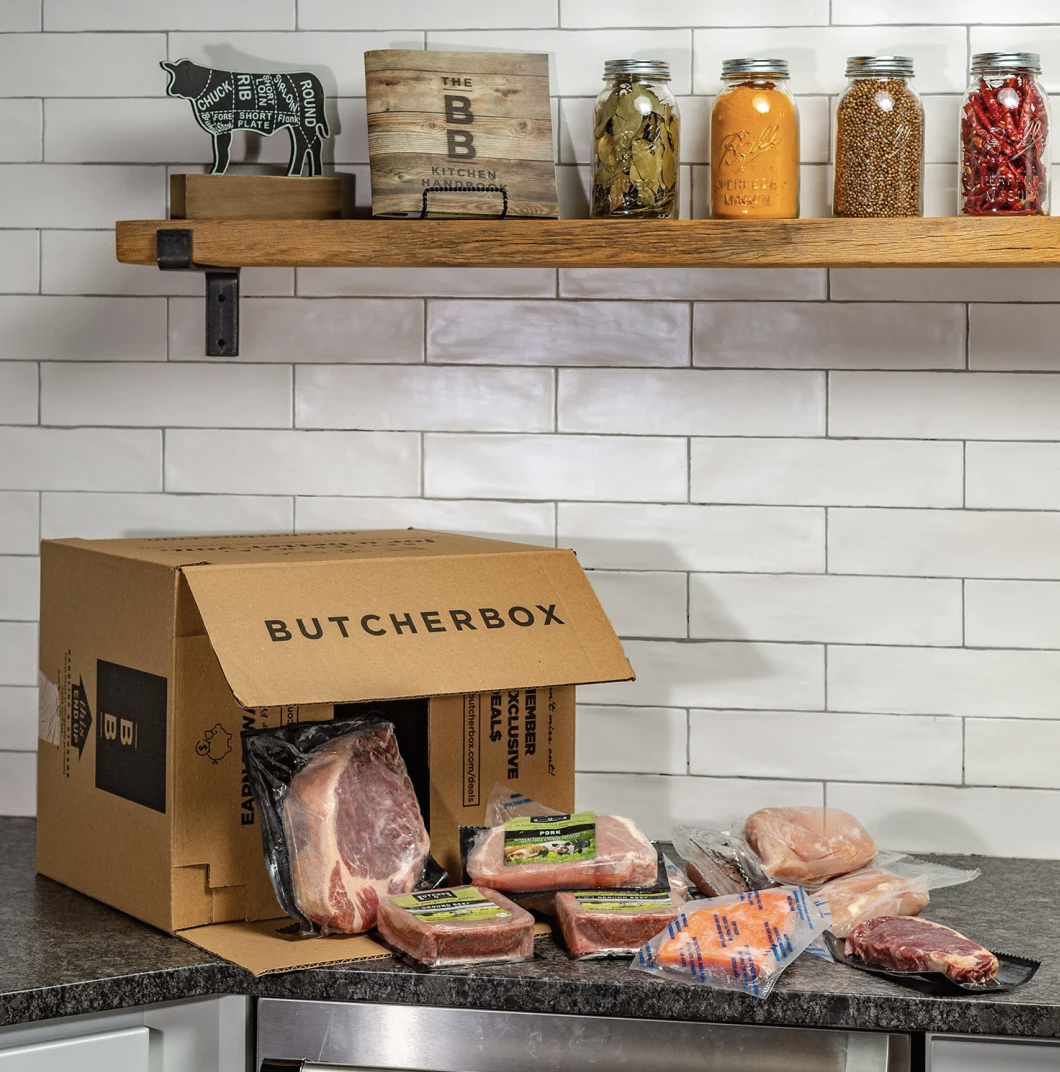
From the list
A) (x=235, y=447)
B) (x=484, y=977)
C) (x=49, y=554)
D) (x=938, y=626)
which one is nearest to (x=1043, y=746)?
(x=938, y=626)

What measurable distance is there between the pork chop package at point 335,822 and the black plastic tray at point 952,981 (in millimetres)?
457

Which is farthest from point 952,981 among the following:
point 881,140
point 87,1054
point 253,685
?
point 881,140

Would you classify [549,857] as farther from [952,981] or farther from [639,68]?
[639,68]

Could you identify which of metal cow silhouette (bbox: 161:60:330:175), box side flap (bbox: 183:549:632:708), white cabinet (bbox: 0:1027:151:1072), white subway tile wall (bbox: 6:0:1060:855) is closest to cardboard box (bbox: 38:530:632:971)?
box side flap (bbox: 183:549:632:708)

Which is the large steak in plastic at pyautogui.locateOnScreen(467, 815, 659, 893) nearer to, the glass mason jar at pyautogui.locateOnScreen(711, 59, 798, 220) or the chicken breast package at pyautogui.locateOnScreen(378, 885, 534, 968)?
the chicken breast package at pyautogui.locateOnScreen(378, 885, 534, 968)

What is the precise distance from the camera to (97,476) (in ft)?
6.68

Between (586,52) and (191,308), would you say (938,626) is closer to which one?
(586,52)

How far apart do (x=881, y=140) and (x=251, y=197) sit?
81 centimetres

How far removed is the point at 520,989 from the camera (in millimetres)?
1381

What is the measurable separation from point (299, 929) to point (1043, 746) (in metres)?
1.07

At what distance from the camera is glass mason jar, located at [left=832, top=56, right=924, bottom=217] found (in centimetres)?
171

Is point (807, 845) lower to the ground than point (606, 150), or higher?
lower

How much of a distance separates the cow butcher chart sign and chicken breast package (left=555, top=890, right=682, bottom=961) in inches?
33.9

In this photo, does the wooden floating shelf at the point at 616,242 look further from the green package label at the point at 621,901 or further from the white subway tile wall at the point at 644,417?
the green package label at the point at 621,901
